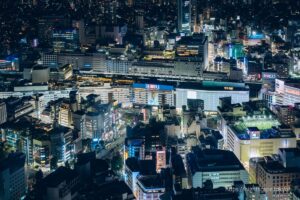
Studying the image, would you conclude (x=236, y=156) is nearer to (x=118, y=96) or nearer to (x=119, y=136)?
(x=119, y=136)

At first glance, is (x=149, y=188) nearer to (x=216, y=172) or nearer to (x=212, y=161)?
(x=216, y=172)

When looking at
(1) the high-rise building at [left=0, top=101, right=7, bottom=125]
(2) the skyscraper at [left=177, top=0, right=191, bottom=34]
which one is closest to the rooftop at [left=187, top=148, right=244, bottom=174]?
(1) the high-rise building at [left=0, top=101, right=7, bottom=125]

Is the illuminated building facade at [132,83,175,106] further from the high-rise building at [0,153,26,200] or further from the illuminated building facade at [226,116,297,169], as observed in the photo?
the high-rise building at [0,153,26,200]

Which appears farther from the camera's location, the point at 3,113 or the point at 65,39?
the point at 65,39

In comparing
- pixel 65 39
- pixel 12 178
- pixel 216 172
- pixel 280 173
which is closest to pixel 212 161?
pixel 216 172

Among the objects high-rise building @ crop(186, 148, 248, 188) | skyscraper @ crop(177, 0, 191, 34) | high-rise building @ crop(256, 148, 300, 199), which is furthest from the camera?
skyscraper @ crop(177, 0, 191, 34)

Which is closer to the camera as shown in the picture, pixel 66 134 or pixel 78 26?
pixel 66 134

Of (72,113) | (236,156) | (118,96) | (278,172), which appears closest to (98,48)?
(118,96)

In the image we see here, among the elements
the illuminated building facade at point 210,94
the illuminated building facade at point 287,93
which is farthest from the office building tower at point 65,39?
the illuminated building facade at point 287,93
